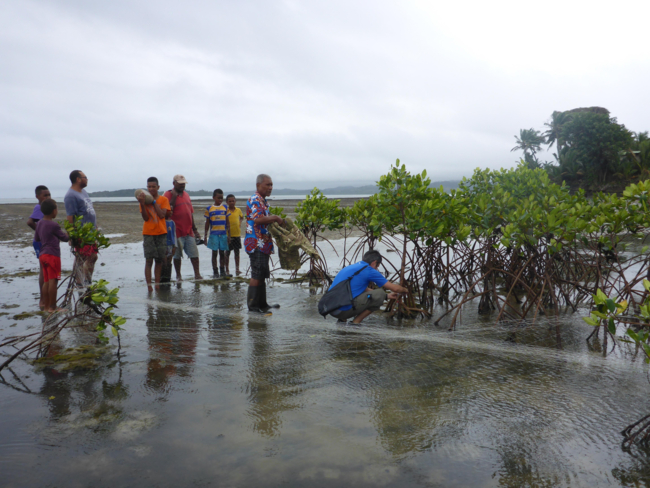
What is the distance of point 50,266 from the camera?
5660 mm

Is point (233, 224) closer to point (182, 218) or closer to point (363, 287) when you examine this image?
point (182, 218)

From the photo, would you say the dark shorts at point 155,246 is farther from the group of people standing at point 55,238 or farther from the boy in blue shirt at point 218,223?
the boy in blue shirt at point 218,223

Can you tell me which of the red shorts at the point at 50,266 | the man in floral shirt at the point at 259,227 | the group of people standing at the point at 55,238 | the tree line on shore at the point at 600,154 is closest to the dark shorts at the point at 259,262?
the man in floral shirt at the point at 259,227

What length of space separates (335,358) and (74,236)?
13.2ft

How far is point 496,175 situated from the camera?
7719mm

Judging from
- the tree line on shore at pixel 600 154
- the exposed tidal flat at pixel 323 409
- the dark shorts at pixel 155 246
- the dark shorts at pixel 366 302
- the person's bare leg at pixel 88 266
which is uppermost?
the tree line on shore at pixel 600 154

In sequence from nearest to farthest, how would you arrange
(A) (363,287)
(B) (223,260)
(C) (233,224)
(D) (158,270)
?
1. (A) (363,287)
2. (D) (158,270)
3. (C) (233,224)
4. (B) (223,260)

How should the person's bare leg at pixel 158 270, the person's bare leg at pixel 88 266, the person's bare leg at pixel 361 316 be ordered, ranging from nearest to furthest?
the person's bare leg at pixel 361 316
the person's bare leg at pixel 88 266
the person's bare leg at pixel 158 270

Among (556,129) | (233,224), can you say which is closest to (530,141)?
(556,129)

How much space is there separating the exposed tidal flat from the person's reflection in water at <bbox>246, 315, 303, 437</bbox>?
0.02 m

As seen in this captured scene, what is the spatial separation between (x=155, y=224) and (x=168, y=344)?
3.02m

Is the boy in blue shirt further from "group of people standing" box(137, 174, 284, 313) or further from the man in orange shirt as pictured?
the man in orange shirt

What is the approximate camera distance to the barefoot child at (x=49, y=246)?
559 cm

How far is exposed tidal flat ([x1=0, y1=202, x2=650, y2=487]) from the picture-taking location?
254 centimetres
